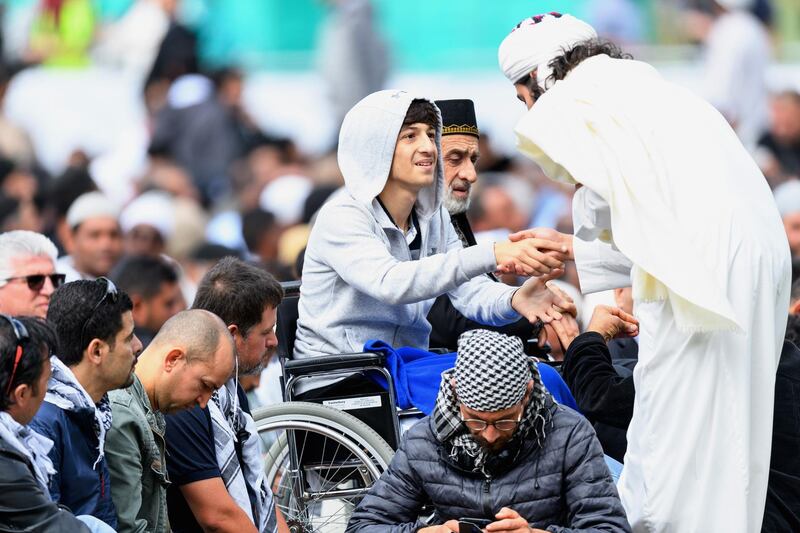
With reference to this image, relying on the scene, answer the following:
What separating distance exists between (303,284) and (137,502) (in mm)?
1505

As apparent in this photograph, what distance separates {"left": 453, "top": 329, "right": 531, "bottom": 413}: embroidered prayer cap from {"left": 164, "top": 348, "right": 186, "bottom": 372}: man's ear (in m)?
0.91

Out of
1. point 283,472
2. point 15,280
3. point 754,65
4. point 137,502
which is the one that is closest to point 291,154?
point 754,65

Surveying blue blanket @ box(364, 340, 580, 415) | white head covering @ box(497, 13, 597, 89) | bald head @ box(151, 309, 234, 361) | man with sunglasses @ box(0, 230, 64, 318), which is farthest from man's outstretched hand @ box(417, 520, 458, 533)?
man with sunglasses @ box(0, 230, 64, 318)

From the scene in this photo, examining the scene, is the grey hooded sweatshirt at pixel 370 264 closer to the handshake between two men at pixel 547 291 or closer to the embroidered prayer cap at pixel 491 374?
the handshake between two men at pixel 547 291

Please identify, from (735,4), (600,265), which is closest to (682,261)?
(600,265)

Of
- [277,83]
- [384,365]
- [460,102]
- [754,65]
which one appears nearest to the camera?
[384,365]

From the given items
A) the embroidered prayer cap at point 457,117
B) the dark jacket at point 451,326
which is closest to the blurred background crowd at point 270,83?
the embroidered prayer cap at point 457,117

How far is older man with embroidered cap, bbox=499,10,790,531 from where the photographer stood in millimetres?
4852

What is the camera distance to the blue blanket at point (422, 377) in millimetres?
5875

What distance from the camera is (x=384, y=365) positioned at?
19.5 ft

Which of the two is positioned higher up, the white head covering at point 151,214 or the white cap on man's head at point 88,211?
the white cap on man's head at point 88,211

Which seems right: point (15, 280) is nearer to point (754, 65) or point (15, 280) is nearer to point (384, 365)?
point (384, 365)

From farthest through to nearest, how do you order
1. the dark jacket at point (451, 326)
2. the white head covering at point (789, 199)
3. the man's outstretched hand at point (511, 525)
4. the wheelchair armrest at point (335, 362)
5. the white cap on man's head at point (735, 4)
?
the white cap on man's head at point (735, 4)
the white head covering at point (789, 199)
the dark jacket at point (451, 326)
the wheelchair armrest at point (335, 362)
the man's outstretched hand at point (511, 525)

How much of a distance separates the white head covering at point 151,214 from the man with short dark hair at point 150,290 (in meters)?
3.21
